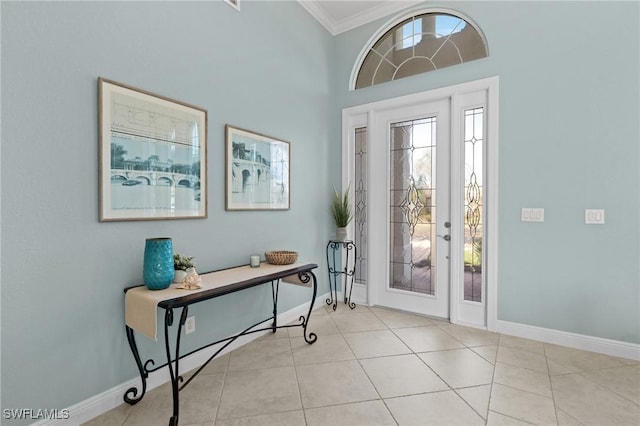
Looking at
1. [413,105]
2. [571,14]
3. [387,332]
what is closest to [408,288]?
[387,332]

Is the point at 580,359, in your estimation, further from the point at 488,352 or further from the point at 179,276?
the point at 179,276

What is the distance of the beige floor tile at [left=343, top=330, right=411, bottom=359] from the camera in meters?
2.42

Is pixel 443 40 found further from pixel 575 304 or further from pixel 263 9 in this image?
pixel 575 304

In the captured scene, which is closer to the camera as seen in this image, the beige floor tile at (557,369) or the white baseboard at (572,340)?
the beige floor tile at (557,369)

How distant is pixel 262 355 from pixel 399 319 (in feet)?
4.92

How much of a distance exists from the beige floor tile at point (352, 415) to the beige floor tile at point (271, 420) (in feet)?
0.20

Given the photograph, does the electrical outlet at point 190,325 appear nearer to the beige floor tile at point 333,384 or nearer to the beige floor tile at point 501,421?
the beige floor tile at point 333,384

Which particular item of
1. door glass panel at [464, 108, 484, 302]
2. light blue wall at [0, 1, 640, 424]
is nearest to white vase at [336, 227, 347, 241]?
light blue wall at [0, 1, 640, 424]

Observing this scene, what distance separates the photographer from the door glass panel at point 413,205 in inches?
127

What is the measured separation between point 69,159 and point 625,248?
149 inches

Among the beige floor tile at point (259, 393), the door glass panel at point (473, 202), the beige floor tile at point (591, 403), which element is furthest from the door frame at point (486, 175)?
the beige floor tile at point (259, 393)

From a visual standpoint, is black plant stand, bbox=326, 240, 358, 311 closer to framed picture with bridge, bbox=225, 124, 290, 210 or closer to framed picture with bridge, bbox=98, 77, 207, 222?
framed picture with bridge, bbox=225, 124, 290, 210

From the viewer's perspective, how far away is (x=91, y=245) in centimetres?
166

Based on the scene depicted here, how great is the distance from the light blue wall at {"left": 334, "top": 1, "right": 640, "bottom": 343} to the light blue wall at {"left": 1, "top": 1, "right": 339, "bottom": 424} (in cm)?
236
